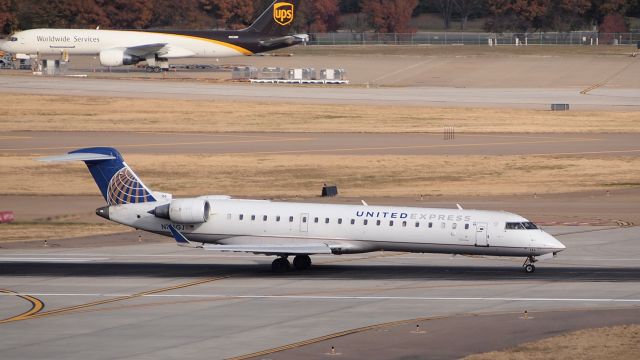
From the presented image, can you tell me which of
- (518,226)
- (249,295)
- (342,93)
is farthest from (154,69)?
(249,295)

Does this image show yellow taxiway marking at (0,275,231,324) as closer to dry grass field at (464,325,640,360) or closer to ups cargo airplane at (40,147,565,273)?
ups cargo airplane at (40,147,565,273)

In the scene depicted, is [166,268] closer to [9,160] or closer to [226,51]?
[9,160]

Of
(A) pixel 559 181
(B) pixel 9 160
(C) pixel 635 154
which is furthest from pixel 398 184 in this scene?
(B) pixel 9 160

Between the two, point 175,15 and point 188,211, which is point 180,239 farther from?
point 175,15

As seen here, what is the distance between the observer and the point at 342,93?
11938 centimetres

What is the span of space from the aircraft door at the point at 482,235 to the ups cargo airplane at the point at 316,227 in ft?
0.12

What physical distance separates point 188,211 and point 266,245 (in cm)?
322

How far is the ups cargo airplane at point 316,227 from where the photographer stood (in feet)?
154

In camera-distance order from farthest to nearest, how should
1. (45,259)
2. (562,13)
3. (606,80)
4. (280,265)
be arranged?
(562,13) < (606,80) < (45,259) < (280,265)

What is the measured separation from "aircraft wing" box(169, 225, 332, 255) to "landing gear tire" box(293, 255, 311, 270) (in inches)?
47.0

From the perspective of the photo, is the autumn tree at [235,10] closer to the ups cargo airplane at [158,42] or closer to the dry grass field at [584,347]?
the ups cargo airplane at [158,42]

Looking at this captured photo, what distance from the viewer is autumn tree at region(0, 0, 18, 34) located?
16988 centimetres

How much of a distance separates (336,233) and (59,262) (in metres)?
11.8

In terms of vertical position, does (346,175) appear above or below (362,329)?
above
